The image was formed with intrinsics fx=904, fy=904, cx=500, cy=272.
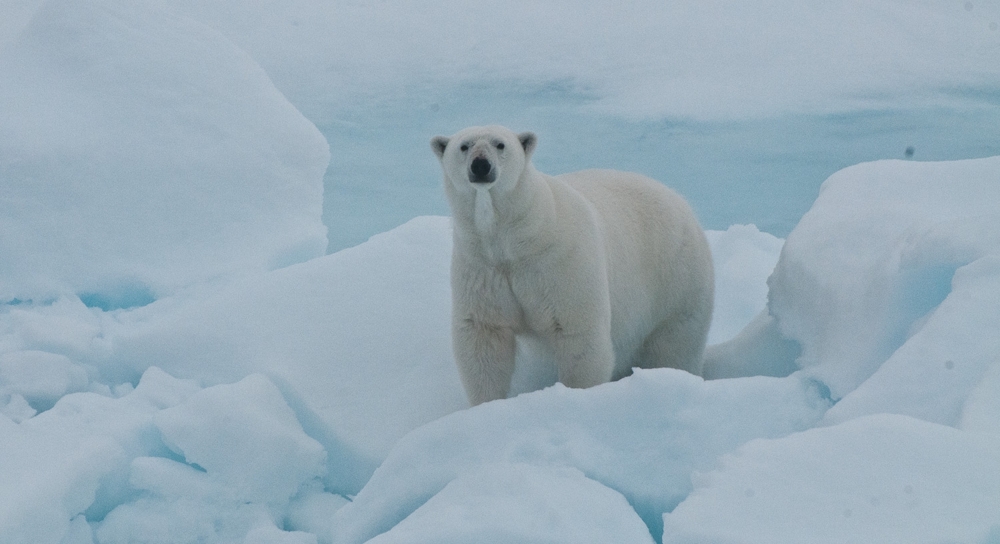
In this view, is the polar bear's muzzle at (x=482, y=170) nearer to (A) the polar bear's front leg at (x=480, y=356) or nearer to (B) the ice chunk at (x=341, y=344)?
(A) the polar bear's front leg at (x=480, y=356)

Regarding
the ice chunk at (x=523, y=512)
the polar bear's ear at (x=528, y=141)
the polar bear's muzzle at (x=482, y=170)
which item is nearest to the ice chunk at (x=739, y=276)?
the polar bear's ear at (x=528, y=141)

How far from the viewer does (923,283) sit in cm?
266

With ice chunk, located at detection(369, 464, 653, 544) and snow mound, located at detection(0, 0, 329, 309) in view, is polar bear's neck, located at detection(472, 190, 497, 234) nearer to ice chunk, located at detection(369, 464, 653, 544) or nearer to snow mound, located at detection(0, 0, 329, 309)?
ice chunk, located at detection(369, 464, 653, 544)

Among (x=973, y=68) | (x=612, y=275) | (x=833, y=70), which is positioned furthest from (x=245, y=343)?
(x=973, y=68)

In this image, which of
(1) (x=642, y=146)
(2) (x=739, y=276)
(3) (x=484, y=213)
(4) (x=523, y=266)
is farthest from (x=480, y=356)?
(1) (x=642, y=146)

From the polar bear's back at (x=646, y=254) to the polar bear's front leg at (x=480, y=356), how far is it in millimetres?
541

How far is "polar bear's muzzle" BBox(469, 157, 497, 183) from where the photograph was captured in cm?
277

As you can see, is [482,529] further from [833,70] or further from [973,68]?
[973,68]

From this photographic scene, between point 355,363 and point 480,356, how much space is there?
0.66m

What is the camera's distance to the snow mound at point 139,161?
468 cm

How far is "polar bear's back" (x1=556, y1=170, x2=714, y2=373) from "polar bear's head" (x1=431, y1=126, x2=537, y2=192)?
1.97ft

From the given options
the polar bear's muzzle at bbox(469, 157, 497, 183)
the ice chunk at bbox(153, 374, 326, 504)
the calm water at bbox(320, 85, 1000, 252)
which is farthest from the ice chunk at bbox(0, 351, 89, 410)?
the calm water at bbox(320, 85, 1000, 252)

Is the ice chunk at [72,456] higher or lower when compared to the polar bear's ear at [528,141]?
lower

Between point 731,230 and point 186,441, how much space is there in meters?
3.95
